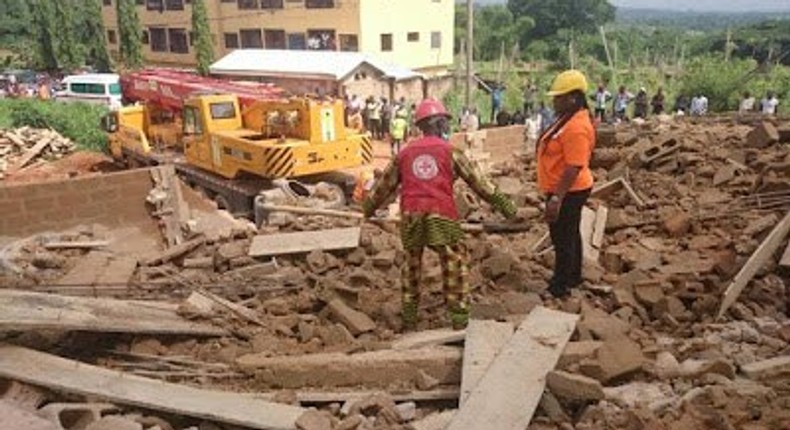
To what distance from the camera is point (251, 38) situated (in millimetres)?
35531

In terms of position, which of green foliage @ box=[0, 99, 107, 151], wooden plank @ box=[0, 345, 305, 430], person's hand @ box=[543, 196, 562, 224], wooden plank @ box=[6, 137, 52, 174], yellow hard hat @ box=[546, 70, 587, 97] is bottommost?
wooden plank @ box=[6, 137, 52, 174]

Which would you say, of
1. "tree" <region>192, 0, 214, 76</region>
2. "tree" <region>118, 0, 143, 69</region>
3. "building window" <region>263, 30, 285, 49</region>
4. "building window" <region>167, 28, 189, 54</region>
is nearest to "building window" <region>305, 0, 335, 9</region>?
"building window" <region>263, 30, 285, 49</region>

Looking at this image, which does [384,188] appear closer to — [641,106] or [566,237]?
[566,237]

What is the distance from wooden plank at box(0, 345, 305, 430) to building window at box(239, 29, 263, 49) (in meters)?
32.8

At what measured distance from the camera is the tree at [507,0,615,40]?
57044 mm

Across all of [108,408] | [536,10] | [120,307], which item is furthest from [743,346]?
[536,10]

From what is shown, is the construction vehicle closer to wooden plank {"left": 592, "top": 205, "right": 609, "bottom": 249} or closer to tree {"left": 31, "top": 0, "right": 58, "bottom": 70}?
wooden plank {"left": 592, "top": 205, "right": 609, "bottom": 249}

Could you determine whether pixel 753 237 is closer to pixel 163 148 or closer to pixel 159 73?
pixel 163 148

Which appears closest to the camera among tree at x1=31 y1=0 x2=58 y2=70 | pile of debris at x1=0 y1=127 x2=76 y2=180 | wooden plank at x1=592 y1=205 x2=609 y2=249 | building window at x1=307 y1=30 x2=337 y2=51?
wooden plank at x1=592 y1=205 x2=609 y2=249

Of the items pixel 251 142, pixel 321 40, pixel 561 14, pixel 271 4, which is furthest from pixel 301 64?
pixel 561 14

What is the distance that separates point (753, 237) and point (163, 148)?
14.0 meters

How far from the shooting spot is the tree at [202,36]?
34.1 meters

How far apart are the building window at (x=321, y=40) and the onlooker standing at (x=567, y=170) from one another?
27.8 meters

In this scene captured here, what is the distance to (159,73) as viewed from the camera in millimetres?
17562
